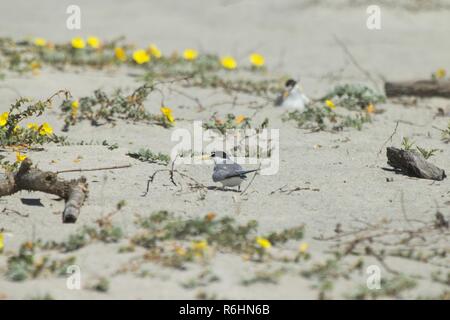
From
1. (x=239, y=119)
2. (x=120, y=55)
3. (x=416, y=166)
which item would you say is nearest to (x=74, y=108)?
(x=239, y=119)

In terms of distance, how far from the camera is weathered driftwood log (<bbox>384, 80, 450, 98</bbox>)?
824 cm

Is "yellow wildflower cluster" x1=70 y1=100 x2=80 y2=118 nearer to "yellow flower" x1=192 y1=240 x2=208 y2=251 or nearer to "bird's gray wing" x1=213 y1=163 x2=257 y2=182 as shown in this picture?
"bird's gray wing" x1=213 y1=163 x2=257 y2=182

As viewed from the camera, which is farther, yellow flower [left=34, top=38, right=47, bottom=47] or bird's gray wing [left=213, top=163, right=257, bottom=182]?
yellow flower [left=34, top=38, right=47, bottom=47]

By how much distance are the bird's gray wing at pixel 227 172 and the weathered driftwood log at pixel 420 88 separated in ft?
11.5

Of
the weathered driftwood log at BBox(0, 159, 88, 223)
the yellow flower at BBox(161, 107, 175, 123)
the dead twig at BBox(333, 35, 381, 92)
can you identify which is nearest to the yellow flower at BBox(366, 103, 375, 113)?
the dead twig at BBox(333, 35, 381, 92)

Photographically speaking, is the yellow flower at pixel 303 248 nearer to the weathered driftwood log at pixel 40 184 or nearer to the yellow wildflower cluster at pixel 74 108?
the weathered driftwood log at pixel 40 184

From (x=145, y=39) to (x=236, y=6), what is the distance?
76.7 inches

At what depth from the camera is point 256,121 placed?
7.27 m

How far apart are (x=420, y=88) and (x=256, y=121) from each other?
76.6 inches

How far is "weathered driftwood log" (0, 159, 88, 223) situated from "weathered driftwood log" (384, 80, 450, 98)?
425 cm

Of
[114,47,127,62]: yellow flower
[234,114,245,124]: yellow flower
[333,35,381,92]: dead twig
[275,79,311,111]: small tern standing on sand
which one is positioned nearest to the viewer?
[234,114,245,124]: yellow flower

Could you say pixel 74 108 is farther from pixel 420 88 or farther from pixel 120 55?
pixel 420 88

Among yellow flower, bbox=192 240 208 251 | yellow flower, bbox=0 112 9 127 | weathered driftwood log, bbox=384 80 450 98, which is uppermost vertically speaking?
weathered driftwood log, bbox=384 80 450 98

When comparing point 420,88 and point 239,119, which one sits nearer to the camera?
point 239,119
